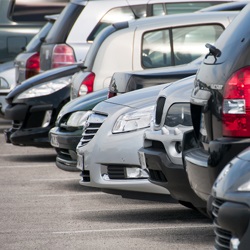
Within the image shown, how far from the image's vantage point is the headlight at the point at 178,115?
8.48 m

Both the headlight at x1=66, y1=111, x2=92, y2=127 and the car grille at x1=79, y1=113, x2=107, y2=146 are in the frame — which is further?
the headlight at x1=66, y1=111, x2=92, y2=127

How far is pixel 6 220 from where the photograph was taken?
32.1 feet

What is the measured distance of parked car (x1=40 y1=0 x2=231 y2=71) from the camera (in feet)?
48.8

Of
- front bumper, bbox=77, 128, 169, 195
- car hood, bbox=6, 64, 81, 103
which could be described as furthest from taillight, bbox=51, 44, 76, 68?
front bumper, bbox=77, 128, 169, 195

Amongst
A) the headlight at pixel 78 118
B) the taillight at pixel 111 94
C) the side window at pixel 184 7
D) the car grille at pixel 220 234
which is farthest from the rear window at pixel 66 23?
the car grille at pixel 220 234

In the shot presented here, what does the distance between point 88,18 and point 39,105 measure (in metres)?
1.44

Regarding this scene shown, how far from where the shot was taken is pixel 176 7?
49.1ft

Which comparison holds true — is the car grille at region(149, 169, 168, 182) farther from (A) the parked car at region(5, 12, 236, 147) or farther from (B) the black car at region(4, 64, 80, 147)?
(B) the black car at region(4, 64, 80, 147)

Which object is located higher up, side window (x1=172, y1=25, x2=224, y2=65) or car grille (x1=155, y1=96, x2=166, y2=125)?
car grille (x1=155, y1=96, x2=166, y2=125)

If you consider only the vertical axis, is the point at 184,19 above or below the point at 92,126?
above

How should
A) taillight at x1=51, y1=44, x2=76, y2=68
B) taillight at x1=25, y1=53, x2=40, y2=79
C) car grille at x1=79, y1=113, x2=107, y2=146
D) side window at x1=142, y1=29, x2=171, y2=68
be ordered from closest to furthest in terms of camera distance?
car grille at x1=79, y1=113, x2=107, y2=146 → side window at x1=142, y1=29, x2=171, y2=68 → taillight at x1=51, y1=44, x2=76, y2=68 → taillight at x1=25, y1=53, x2=40, y2=79

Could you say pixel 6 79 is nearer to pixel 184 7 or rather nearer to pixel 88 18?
pixel 88 18

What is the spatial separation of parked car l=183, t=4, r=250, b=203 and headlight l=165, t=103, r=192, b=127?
2.66 feet

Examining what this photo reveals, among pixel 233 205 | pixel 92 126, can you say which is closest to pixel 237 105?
pixel 233 205
